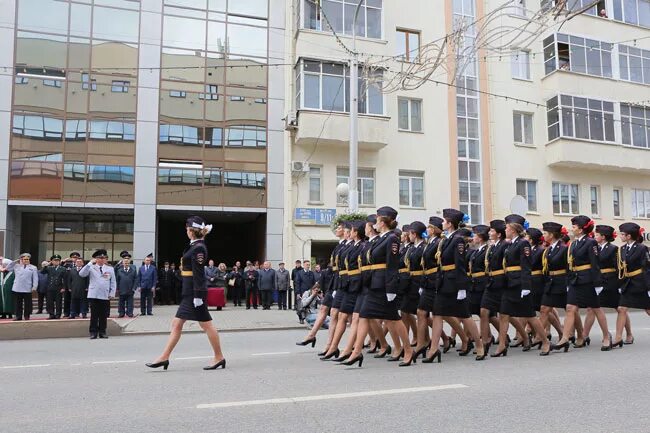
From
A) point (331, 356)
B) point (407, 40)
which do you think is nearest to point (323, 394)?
point (331, 356)

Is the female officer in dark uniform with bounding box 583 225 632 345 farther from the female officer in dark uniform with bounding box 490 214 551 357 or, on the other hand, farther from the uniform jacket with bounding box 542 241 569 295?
the female officer in dark uniform with bounding box 490 214 551 357

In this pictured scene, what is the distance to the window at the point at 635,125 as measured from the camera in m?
27.6

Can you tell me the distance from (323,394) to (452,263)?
3.19 m

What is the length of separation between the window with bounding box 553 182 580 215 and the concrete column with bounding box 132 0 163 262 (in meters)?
17.8

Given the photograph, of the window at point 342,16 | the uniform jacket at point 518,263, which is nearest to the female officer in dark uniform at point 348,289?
the uniform jacket at point 518,263

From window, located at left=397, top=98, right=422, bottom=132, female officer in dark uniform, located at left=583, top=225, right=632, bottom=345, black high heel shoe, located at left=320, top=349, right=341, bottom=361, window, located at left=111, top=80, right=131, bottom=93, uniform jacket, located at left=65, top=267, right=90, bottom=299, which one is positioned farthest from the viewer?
window, located at left=397, top=98, right=422, bottom=132

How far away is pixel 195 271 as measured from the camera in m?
7.68

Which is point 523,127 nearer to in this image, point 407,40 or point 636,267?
point 407,40

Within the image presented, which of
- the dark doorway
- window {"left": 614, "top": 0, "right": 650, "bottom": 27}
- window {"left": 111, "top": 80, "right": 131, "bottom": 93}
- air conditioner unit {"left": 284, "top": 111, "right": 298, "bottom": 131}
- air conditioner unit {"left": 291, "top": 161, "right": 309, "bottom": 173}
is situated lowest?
the dark doorway

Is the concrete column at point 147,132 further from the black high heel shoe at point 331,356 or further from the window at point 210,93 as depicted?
the black high heel shoe at point 331,356

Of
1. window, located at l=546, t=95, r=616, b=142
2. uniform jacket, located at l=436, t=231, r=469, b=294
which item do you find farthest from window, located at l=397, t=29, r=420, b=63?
uniform jacket, located at l=436, t=231, r=469, b=294

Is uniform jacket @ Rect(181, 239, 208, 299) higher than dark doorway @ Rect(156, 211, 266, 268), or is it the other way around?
dark doorway @ Rect(156, 211, 266, 268)

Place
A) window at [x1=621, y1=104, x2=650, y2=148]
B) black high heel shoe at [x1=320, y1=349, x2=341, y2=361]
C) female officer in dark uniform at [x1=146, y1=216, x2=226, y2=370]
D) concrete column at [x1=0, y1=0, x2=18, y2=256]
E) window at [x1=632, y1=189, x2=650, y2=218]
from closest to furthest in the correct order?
female officer in dark uniform at [x1=146, y1=216, x2=226, y2=370] → black high heel shoe at [x1=320, y1=349, x2=341, y2=361] → concrete column at [x1=0, y1=0, x2=18, y2=256] → window at [x1=621, y1=104, x2=650, y2=148] → window at [x1=632, y1=189, x2=650, y2=218]

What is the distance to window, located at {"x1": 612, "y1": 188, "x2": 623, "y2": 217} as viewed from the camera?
28.1 m
